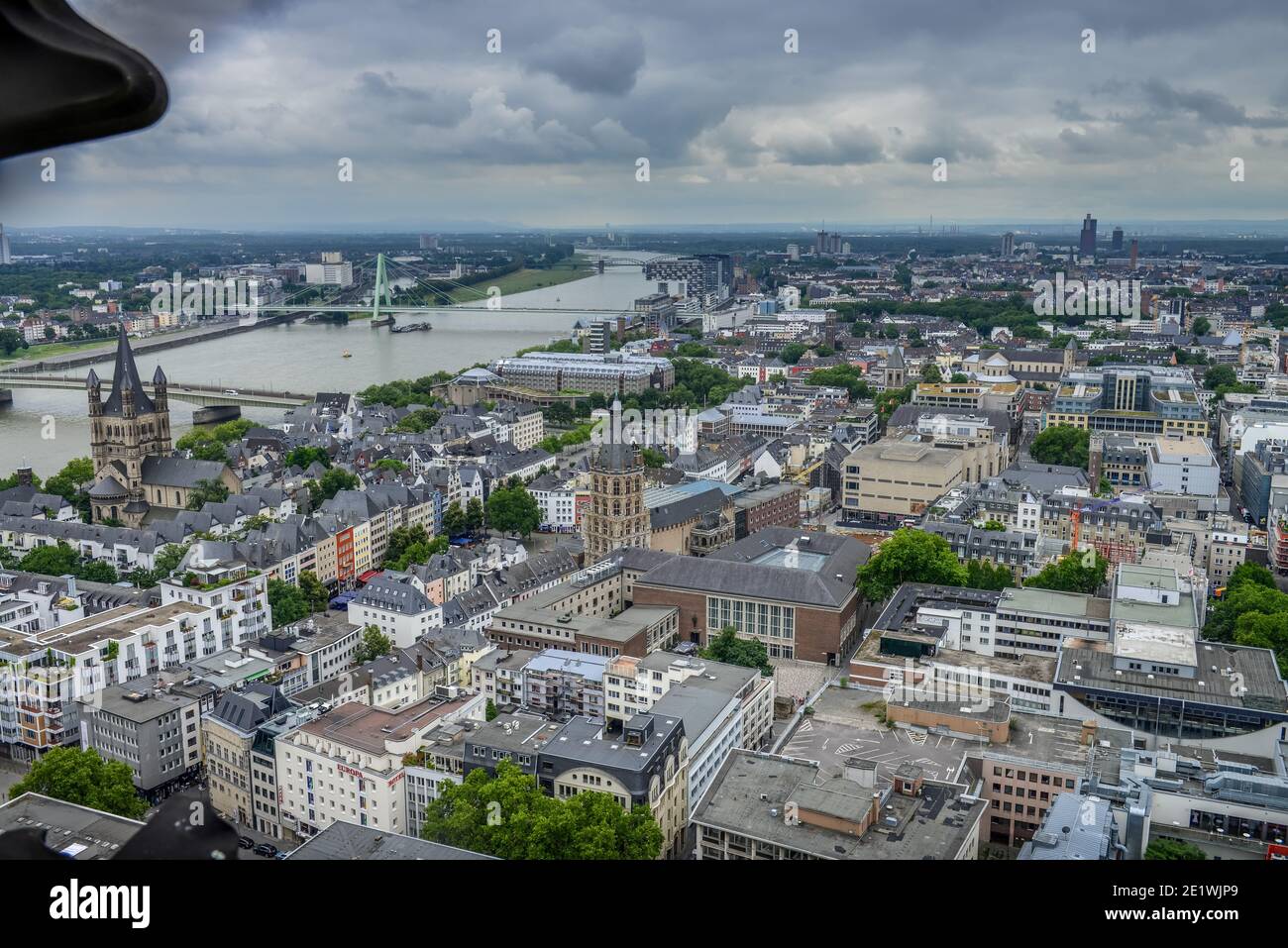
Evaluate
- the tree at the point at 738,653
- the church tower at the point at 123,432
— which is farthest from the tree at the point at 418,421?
the tree at the point at 738,653

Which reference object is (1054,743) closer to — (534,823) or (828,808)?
(828,808)

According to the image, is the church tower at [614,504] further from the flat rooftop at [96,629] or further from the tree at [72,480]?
the tree at [72,480]

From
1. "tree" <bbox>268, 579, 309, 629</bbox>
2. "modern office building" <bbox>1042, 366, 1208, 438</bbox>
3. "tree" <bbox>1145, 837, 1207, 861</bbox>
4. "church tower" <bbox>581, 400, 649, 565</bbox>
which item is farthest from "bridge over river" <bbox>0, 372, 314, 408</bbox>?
"tree" <bbox>1145, 837, 1207, 861</bbox>

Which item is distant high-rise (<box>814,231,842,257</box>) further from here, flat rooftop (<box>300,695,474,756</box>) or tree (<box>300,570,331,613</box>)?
flat rooftop (<box>300,695,474,756</box>)

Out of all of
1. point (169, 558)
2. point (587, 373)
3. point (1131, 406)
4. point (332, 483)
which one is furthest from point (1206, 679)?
point (587, 373)

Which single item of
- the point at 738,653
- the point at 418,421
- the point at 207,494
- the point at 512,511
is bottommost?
the point at 738,653
